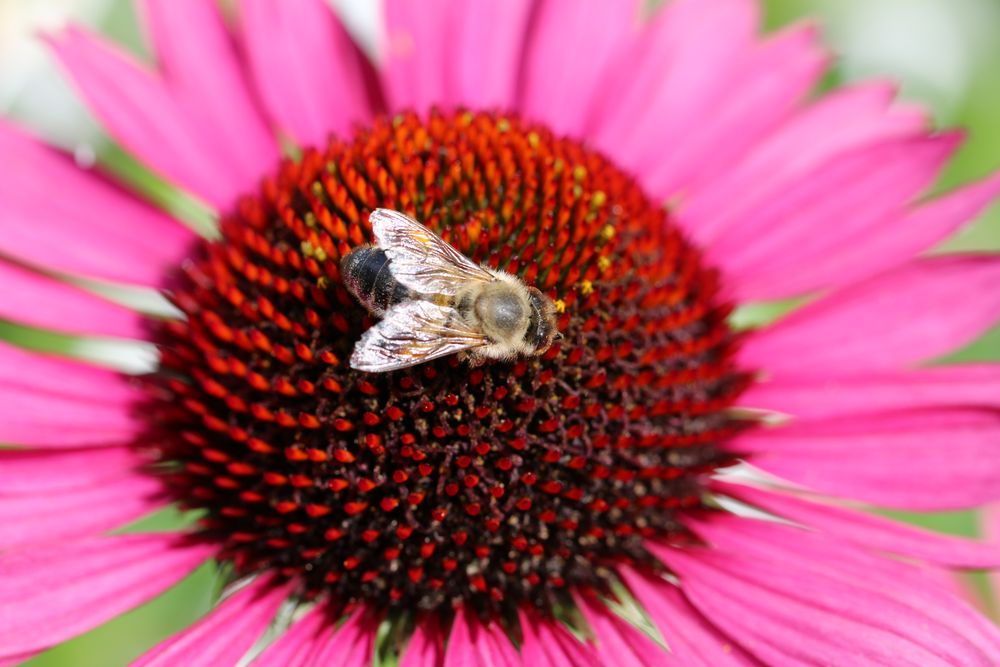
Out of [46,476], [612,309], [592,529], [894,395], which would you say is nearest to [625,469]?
[592,529]

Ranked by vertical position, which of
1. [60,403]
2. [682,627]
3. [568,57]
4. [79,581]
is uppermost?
[568,57]

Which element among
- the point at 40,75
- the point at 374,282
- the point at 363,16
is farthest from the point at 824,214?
the point at 40,75

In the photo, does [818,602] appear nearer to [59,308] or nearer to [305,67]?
[59,308]

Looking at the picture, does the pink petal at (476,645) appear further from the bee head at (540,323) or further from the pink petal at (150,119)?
the pink petal at (150,119)

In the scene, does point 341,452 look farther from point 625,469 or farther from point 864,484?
point 864,484

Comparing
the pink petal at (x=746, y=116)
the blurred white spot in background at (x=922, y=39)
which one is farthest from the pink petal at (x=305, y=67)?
the blurred white spot in background at (x=922, y=39)

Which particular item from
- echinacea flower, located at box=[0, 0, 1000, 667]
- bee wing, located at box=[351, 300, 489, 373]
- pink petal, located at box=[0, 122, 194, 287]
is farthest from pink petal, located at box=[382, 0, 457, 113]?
bee wing, located at box=[351, 300, 489, 373]

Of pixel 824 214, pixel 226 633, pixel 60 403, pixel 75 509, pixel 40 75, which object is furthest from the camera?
pixel 40 75
